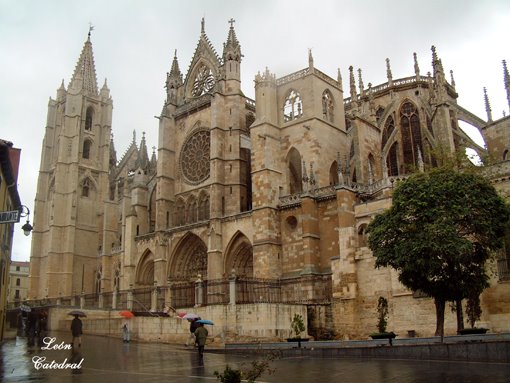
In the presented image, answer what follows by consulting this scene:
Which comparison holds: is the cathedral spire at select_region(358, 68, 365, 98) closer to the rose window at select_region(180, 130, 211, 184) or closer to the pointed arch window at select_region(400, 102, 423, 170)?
the pointed arch window at select_region(400, 102, 423, 170)

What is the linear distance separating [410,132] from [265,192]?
13.3 metres

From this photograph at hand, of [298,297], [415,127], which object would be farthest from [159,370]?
[415,127]

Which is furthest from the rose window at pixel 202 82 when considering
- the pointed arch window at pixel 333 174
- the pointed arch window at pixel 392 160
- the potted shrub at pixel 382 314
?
the potted shrub at pixel 382 314

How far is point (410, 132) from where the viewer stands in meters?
39.7

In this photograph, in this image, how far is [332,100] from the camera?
36.5m

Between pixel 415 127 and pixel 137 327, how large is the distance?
25.0 metres

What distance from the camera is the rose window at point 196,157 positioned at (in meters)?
39.2

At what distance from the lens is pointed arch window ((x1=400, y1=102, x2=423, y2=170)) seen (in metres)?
38.6

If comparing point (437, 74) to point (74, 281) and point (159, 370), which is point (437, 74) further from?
point (74, 281)

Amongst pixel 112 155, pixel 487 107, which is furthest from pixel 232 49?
pixel 112 155

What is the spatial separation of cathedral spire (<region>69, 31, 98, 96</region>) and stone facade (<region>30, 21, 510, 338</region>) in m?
2.13

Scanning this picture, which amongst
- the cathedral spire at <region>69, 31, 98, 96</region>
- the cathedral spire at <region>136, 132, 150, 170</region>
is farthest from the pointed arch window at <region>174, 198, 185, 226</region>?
the cathedral spire at <region>69, 31, 98, 96</region>

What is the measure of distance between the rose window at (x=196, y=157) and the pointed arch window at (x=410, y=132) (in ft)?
46.3

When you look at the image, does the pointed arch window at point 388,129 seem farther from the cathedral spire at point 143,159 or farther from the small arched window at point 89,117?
the small arched window at point 89,117
